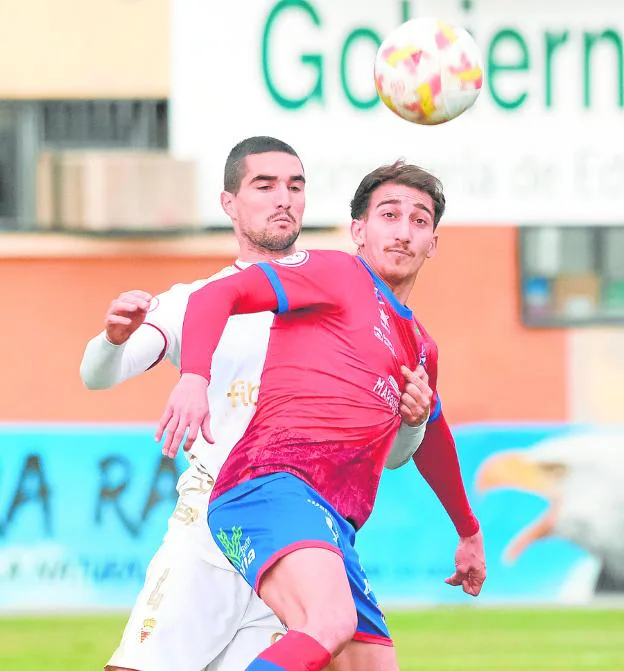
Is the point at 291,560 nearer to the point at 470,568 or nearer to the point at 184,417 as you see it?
the point at 184,417

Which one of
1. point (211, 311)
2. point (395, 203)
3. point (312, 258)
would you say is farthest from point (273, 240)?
point (211, 311)

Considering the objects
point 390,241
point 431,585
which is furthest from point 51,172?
point 390,241

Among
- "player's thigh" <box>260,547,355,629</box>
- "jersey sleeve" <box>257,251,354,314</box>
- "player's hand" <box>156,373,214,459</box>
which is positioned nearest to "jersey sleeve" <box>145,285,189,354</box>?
"jersey sleeve" <box>257,251,354,314</box>

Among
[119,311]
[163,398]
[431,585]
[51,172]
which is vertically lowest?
[431,585]

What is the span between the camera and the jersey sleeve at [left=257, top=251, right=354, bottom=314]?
4570 millimetres

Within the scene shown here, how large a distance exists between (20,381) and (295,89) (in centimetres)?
314

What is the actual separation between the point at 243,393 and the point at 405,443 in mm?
543

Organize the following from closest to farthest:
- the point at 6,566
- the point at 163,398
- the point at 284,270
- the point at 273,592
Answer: the point at 273,592 → the point at 284,270 → the point at 6,566 → the point at 163,398

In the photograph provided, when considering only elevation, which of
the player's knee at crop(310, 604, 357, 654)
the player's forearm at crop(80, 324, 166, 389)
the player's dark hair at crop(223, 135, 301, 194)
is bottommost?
the player's knee at crop(310, 604, 357, 654)

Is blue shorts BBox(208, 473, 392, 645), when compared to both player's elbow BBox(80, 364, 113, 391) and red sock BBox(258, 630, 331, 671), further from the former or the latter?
player's elbow BBox(80, 364, 113, 391)

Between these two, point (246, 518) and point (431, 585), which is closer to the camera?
point (246, 518)

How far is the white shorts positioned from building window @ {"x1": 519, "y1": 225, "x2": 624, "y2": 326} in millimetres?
8251

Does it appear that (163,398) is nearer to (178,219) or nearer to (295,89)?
(178,219)

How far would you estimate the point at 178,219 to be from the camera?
42.9 feet
